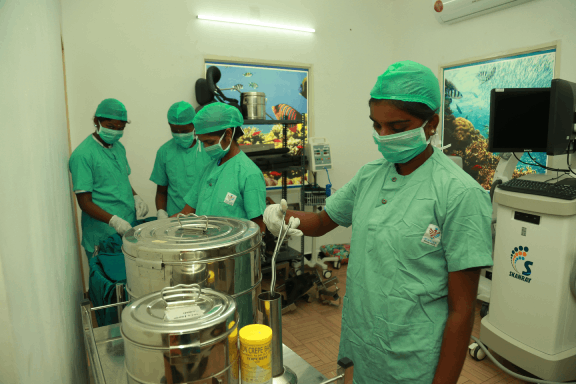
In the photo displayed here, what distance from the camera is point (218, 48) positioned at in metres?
3.53

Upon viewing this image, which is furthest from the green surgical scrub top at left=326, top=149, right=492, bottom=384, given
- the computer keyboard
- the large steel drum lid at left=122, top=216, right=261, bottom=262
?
the computer keyboard

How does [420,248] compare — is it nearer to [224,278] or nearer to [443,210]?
[443,210]

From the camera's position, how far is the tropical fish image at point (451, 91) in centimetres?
370

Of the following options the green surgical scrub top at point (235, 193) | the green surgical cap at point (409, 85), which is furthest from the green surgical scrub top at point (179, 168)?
the green surgical cap at point (409, 85)

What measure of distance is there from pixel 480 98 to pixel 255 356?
358 centimetres

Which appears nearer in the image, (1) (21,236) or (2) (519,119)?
(1) (21,236)

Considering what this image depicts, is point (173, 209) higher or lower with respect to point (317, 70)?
lower

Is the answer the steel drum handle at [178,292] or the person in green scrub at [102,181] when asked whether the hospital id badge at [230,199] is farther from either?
the steel drum handle at [178,292]

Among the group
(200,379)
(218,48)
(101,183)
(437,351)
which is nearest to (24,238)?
(200,379)

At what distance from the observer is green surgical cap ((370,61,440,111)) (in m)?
0.94

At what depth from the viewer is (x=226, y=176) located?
5.77ft

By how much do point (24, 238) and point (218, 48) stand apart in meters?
3.26

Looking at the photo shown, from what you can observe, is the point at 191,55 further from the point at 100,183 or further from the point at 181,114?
the point at 100,183

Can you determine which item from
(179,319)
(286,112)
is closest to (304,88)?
(286,112)
